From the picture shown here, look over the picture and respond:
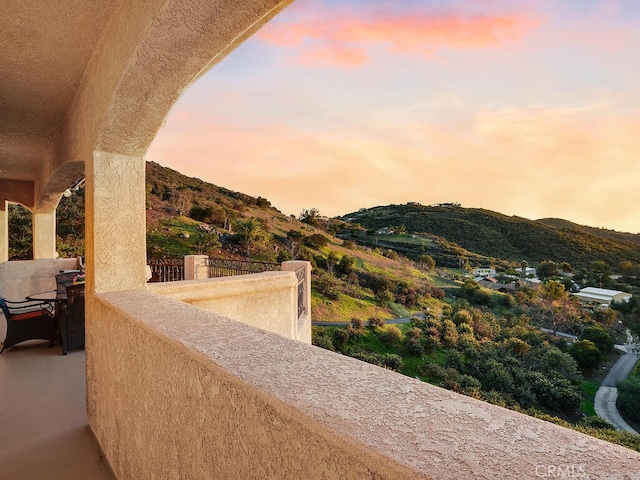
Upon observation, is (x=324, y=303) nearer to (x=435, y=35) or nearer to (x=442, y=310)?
(x=442, y=310)

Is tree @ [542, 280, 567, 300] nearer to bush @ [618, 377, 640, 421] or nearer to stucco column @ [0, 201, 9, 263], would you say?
bush @ [618, 377, 640, 421]

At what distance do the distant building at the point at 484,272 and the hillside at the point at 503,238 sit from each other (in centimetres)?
234

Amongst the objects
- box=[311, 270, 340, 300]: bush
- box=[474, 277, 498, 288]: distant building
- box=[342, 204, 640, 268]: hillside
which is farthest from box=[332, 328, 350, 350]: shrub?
box=[342, 204, 640, 268]: hillside

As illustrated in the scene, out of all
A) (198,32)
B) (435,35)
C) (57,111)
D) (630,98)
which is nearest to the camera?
(198,32)

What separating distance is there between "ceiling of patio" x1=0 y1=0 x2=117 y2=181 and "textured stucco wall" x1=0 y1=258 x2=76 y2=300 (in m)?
4.97

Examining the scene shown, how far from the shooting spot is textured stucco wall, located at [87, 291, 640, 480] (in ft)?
2.00

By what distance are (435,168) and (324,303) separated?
14.7m

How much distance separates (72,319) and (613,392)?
23068 millimetres

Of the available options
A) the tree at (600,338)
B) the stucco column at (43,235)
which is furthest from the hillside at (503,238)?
the stucco column at (43,235)

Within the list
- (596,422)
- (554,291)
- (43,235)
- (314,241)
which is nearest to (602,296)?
(554,291)

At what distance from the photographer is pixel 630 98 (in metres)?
13.9

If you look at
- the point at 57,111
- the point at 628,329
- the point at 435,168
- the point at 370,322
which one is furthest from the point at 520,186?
the point at 57,111

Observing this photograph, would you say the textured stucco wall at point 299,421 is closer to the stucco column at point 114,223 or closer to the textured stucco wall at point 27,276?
the stucco column at point 114,223

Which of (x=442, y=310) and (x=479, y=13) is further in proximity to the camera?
(x=442, y=310)
